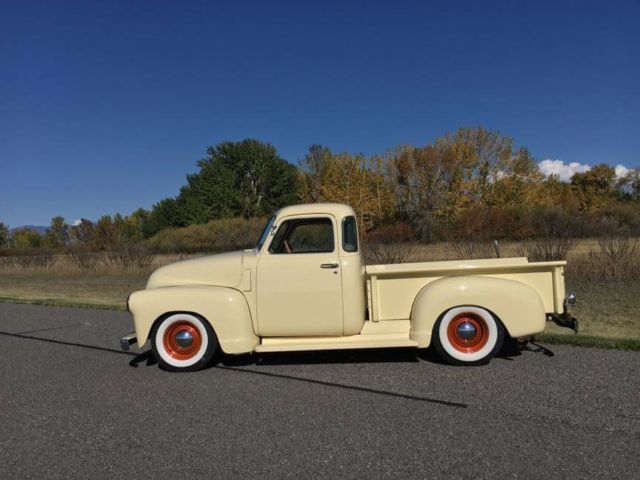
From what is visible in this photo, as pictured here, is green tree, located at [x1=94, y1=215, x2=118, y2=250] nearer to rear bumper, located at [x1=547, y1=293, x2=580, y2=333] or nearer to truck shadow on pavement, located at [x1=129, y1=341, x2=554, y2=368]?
truck shadow on pavement, located at [x1=129, y1=341, x2=554, y2=368]

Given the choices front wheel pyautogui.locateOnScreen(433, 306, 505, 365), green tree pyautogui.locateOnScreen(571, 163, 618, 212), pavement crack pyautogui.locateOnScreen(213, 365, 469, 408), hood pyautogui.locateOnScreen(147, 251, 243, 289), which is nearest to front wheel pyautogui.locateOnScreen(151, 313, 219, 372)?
pavement crack pyautogui.locateOnScreen(213, 365, 469, 408)

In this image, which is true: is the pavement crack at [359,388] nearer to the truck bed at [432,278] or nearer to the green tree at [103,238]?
the truck bed at [432,278]

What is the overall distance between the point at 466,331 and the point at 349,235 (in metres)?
1.69

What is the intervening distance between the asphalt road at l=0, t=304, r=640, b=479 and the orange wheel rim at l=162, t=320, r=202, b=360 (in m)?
0.31

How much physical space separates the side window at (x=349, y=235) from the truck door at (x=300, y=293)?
0.13 m

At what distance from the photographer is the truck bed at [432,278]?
560 centimetres

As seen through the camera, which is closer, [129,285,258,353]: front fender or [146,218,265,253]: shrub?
[129,285,258,353]: front fender

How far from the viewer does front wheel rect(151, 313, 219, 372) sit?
569cm

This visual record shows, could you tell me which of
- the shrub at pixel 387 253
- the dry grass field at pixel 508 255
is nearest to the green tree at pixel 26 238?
the dry grass field at pixel 508 255

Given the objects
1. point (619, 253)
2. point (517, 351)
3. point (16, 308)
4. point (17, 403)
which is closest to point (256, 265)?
point (17, 403)

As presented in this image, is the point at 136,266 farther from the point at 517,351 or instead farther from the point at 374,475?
the point at 374,475

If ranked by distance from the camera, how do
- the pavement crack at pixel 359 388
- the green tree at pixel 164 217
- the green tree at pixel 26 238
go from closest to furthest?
the pavement crack at pixel 359 388
the green tree at pixel 164 217
the green tree at pixel 26 238

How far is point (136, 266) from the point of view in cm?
2284

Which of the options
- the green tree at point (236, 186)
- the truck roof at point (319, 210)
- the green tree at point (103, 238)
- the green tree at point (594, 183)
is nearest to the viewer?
the truck roof at point (319, 210)
